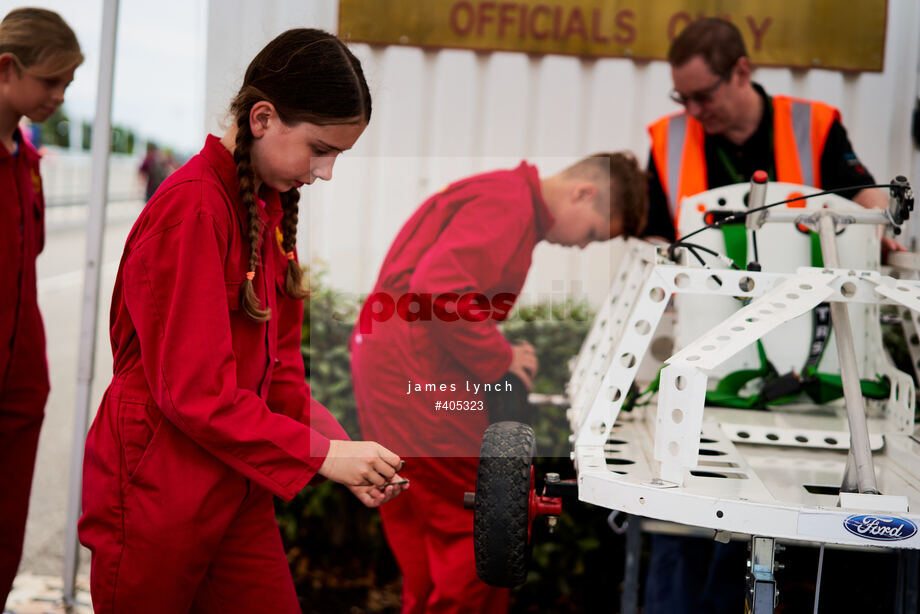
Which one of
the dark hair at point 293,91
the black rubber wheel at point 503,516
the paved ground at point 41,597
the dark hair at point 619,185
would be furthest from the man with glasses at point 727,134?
the paved ground at point 41,597

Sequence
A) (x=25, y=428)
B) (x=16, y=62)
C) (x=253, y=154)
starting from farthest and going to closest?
(x=25, y=428) → (x=16, y=62) → (x=253, y=154)

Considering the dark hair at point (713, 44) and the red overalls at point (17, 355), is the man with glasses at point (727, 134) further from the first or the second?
the red overalls at point (17, 355)

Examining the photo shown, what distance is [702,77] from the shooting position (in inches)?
135

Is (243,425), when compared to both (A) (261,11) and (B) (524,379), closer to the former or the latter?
(B) (524,379)

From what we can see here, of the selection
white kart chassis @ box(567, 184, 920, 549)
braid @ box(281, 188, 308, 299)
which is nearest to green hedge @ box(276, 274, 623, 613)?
white kart chassis @ box(567, 184, 920, 549)

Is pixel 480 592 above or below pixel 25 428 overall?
below

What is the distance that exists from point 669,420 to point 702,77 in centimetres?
199

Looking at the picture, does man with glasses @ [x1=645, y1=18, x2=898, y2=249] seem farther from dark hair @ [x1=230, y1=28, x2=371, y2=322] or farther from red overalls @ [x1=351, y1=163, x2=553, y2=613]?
dark hair @ [x1=230, y1=28, x2=371, y2=322]

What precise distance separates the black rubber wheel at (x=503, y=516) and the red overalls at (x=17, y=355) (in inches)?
65.0

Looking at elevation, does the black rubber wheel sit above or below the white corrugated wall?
below

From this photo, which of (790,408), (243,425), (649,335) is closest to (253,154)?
(243,425)

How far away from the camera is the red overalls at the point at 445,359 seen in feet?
8.86

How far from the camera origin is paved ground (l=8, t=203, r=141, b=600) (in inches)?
155

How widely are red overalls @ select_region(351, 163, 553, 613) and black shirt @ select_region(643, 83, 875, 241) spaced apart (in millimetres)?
654
